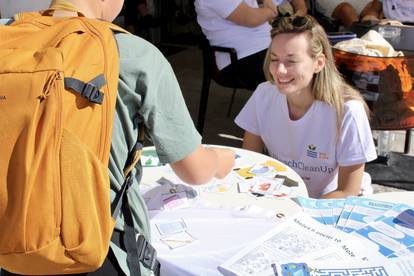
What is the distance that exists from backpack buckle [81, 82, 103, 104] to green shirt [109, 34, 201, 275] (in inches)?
2.9

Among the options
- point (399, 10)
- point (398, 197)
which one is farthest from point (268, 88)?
point (399, 10)

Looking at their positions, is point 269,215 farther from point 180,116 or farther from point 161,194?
point 180,116

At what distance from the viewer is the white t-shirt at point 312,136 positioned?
86.7 inches

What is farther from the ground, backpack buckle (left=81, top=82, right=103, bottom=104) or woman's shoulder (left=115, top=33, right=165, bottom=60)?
woman's shoulder (left=115, top=33, right=165, bottom=60)

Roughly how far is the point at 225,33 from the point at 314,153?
5.66 ft

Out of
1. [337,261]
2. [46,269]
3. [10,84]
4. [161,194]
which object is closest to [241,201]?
[161,194]

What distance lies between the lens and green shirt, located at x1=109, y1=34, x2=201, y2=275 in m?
1.05

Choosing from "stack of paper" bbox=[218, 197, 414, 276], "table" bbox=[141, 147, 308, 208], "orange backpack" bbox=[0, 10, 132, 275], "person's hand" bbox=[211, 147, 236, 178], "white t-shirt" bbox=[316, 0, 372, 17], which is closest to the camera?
"orange backpack" bbox=[0, 10, 132, 275]

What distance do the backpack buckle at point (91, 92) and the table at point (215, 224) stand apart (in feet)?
1.90

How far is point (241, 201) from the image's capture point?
1.73m

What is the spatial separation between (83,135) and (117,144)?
11 cm

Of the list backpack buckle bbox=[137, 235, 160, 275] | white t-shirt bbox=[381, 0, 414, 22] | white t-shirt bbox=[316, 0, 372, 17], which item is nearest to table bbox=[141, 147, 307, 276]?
backpack buckle bbox=[137, 235, 160, 275]

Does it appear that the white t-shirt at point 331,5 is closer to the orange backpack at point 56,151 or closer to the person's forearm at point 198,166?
the person's forearm at point 198,166

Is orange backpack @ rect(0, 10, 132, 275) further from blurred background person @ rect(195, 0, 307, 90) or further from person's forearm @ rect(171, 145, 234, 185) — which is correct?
blurred background person @ rect(195, 0, 307, 90)
